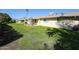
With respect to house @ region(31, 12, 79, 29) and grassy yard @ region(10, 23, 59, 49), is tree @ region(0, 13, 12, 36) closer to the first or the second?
grassy yard @ region(10, 23, 59, 49)

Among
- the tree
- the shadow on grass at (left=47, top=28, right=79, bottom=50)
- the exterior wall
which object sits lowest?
the shadow on grass at (left=47, top=28, right=79, bottom=50)

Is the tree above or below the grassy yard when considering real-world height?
above

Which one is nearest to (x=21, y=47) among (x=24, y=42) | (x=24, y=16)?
(x=24, y=42)

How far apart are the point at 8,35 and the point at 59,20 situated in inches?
20.8

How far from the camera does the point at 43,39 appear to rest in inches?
123

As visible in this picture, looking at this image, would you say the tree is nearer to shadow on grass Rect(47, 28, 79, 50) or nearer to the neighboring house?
the neighboring house

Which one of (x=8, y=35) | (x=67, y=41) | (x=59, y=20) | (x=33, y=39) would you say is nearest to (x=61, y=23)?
(x=59, y=20)

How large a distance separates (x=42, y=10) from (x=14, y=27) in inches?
12.7

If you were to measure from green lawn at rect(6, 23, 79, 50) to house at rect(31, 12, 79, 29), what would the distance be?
0.05 meters

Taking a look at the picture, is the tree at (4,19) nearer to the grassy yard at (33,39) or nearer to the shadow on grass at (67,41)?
the grassy yard at (33,39)

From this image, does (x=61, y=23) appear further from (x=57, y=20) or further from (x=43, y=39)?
(x=43, y=39)

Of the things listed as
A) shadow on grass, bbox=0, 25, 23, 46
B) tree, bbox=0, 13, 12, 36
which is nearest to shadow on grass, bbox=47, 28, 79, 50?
shadow on grass, bbox=0, 25, 23, 46

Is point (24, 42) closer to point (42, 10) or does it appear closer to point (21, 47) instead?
point (21, 47)

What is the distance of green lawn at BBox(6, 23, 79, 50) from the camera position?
10.3 feet
